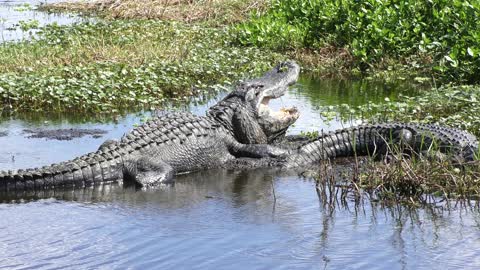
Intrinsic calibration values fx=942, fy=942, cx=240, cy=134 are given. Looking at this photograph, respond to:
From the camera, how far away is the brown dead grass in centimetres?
2056

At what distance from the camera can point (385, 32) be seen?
559 inches

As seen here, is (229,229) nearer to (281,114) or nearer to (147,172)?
(147,172)

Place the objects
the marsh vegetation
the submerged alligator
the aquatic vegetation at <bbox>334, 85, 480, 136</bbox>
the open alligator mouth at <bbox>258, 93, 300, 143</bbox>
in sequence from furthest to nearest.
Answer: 1. the marsh vegetation
2. the aquatic vegetation at <bbox>334, 85, 480, 136</bbox>
3. the open alligator mouth at <bbox>258, 93, 300, 143</bbox>
4. the submerged alligator

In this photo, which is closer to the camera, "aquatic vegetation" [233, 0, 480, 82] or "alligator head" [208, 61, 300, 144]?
"alligator head" [208, 61, 300, 144]

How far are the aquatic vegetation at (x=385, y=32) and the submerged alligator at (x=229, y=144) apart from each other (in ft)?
10.9

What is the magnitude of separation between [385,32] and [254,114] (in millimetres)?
4981

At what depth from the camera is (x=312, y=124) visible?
10766 millimetres

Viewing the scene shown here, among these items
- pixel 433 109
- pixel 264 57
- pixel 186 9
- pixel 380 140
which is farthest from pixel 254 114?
pixel 186 9

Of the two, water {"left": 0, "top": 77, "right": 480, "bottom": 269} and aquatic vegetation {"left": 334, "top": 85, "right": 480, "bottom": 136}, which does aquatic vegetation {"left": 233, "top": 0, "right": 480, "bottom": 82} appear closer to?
aquatic vegetation {"left": 334, "top": 85, "right": 480, "bottom": 136}

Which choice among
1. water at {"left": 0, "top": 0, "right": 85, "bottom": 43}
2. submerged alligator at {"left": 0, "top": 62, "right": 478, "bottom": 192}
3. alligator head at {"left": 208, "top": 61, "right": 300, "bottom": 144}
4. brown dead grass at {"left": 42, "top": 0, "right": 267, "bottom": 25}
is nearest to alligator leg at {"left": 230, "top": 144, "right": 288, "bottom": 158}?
submerged alligator at {"left": 0, "top": 62, "right": 478, "bottom": 192}

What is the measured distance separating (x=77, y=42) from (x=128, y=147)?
733 cm

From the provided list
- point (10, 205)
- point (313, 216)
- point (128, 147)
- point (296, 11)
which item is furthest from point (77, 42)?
point (313, 216)

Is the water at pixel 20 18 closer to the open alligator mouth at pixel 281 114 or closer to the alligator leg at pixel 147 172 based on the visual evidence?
the open alligator mouth at pixel 281 114

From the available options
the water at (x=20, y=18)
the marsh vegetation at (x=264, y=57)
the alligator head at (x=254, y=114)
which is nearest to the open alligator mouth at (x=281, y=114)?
the alligator head at (x=254, y=114)
